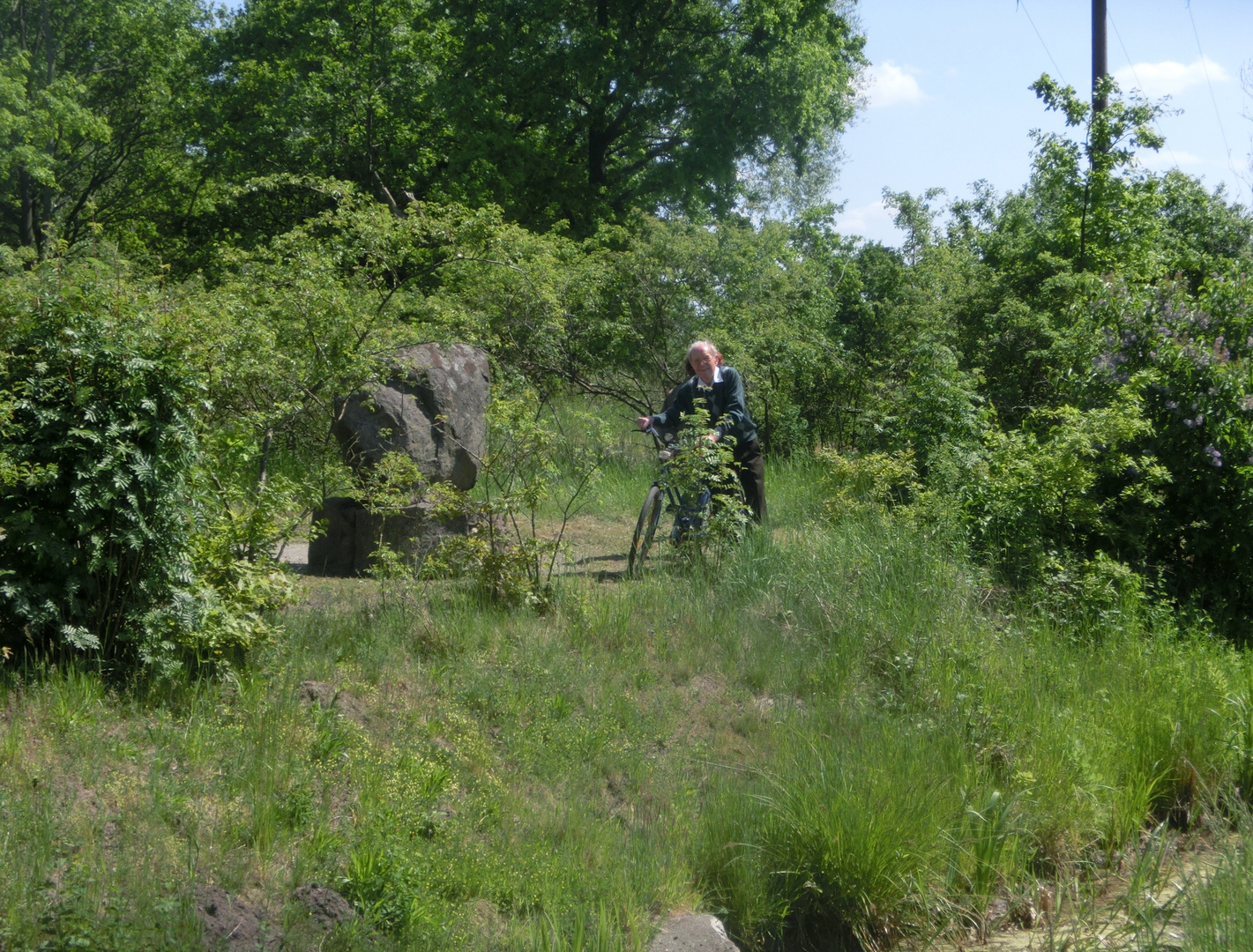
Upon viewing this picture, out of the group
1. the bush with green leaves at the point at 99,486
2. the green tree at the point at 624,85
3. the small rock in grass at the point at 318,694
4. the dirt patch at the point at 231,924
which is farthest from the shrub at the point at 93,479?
the green tree at the point at 624,85

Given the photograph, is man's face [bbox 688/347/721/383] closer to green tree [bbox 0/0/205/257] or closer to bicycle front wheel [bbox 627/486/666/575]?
bicycle front wheel [bbox 627/486/666/575]

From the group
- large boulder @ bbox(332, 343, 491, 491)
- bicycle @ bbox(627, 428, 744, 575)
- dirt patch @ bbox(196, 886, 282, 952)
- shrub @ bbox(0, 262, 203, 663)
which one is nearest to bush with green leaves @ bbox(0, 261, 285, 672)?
shrub @ bbox(0, 262, 203, 663)

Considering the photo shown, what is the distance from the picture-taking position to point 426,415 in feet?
28.9

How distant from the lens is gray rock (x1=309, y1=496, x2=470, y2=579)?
27.5ft

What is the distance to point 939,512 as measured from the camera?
856cm

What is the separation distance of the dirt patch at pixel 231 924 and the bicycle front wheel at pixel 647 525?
187 inches

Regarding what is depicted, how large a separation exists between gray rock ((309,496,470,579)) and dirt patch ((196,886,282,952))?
14.5 ft

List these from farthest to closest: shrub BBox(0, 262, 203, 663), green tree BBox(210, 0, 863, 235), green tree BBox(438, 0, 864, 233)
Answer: green tree BBox(438, 0, 864, 233), green tree BBox(210, 0, 863, 235), shrub BBox(0, 262, 203, 663)

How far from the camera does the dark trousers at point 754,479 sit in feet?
29.7

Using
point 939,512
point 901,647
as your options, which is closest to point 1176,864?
point 901,647

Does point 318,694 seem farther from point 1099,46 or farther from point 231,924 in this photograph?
point 1099,46

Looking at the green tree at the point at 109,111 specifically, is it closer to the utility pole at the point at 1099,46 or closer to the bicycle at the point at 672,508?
the utility pole at the point at 1099,46

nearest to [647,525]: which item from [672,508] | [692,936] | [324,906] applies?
[672,508]

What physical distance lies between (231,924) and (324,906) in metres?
0.35
